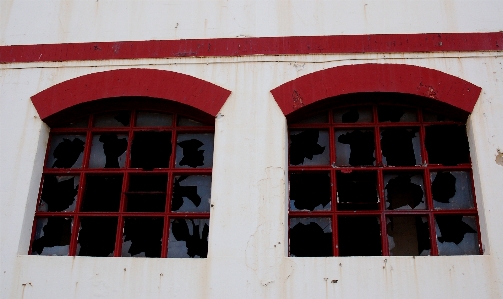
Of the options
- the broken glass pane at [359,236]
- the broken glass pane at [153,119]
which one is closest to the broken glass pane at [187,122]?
the broken glass pane at [153,119]

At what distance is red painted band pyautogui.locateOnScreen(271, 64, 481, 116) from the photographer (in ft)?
17.4

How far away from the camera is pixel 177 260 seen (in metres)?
4.98

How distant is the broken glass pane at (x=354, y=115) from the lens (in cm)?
560

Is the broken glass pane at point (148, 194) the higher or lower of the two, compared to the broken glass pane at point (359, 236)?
higher

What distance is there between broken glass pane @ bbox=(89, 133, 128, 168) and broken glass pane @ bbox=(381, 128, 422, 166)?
272 cm

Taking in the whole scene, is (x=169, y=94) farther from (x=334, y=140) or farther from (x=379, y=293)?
(x=379, y=293)

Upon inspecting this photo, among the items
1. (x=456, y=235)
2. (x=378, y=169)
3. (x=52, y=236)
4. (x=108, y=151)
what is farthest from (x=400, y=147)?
(x=52, y=236)

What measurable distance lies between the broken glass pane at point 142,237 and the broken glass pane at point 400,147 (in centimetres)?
238

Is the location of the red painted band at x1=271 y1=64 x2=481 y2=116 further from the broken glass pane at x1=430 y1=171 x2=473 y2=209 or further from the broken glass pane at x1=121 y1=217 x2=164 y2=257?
the broken glass pane at x1=121 y1=217 x2=164 y2=257

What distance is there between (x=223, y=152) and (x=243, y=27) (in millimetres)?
1465

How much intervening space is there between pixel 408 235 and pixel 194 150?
7.57ft

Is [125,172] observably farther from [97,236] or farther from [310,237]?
[310,237]

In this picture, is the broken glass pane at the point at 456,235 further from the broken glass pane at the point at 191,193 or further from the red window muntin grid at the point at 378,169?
the broken glass pane at the point at 191,193

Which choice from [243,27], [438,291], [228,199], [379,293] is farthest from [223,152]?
[438,291]
